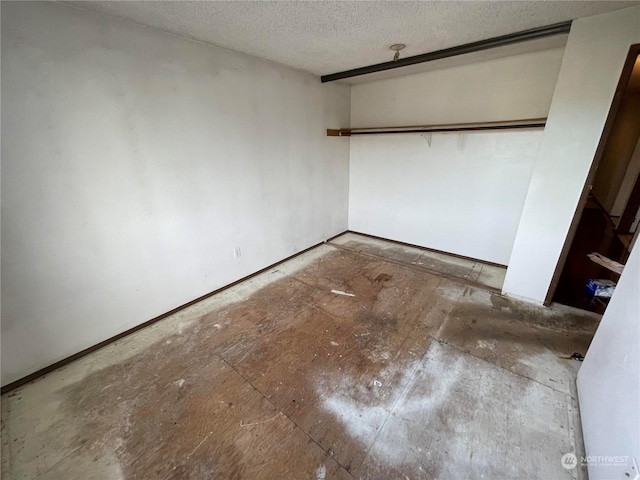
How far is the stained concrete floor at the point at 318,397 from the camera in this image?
128 centimetres

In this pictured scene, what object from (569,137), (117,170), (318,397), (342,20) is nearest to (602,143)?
(569,137)

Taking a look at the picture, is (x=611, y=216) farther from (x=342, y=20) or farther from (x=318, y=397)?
(x=318, y=397)

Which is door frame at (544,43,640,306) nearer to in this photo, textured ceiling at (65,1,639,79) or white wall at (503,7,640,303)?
white wall at (503,7,640,303)

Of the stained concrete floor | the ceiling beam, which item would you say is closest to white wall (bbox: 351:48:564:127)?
the ceiling beam

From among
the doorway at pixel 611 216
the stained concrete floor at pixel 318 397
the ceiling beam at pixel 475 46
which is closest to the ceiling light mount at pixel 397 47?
the ceiling beam at pixel 475 46

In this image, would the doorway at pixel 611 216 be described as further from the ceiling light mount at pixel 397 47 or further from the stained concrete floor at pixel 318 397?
the ceiling light mount at pixel 397 47

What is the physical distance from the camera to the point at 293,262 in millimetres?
3457

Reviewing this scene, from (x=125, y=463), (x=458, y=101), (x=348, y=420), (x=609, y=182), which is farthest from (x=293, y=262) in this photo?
(x=609, y=182)

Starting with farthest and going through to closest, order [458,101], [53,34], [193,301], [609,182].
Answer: [609,182] → [458,101] → [193,301] → [53,34]

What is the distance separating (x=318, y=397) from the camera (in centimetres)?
160

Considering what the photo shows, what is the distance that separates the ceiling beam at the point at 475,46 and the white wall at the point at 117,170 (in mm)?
905

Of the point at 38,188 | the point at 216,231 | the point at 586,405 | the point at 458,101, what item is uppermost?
the point at 458,101

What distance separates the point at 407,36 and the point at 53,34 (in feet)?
7.84

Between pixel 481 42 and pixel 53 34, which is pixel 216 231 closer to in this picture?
pixel 53 34
